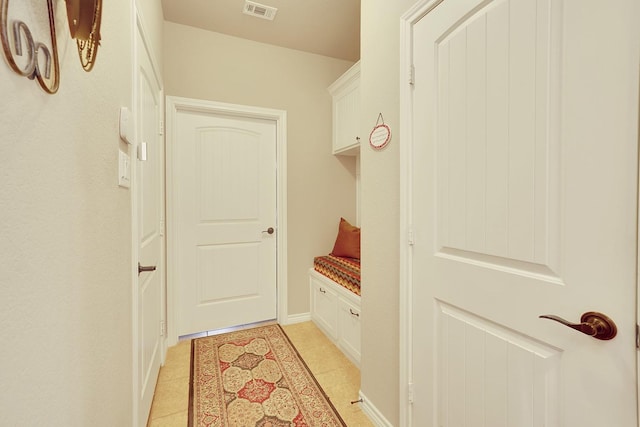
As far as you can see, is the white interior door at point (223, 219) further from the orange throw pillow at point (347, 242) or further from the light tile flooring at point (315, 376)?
the orange throw pillow at point (347, 242)

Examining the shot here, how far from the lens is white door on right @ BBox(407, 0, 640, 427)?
705 mm

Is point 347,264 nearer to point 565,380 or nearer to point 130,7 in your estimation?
point 565,380

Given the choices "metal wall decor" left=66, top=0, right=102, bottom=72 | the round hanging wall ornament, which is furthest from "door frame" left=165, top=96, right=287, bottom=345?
"metal wall decor" left=66, top=0, right=102, bottom=72

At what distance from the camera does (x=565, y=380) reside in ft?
2.64

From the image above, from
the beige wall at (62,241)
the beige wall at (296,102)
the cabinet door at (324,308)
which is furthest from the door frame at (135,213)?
the cabinet door at (324,308)

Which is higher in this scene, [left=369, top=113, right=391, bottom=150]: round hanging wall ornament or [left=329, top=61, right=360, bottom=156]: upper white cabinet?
[left=329, top=61, right=360, bottom=156]: upper white cabinet

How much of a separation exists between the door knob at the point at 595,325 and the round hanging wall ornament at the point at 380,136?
3.29 feet

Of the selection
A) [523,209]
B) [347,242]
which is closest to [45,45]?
[523,209]

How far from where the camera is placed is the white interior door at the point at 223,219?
2.52m

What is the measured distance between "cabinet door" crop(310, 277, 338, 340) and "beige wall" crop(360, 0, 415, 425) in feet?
2.44

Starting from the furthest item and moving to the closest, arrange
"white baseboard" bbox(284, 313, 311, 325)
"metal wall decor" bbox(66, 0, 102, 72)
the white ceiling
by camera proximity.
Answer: "white baseboard" bbox(284, 313, 311, 325), the white ceiling, "metal wall decor" bbox(66, 0, 102, 72)

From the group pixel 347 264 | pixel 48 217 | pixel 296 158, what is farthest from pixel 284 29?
pixel 48 217

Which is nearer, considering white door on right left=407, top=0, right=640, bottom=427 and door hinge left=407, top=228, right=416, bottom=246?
white door on right left=407, top=0, right=640, bottom=427

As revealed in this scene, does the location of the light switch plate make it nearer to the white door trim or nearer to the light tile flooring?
the white door trim
